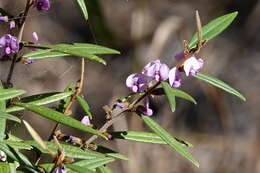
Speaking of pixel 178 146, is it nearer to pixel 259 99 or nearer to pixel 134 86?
pixel 134 86

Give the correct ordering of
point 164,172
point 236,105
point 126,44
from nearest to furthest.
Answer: point 164,172 < point 236,105 < point 126,44

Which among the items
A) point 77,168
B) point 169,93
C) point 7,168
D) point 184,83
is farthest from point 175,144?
point 184,83

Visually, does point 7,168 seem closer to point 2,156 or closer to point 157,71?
point 2,156

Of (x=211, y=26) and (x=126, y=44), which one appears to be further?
(x=126, y=44)

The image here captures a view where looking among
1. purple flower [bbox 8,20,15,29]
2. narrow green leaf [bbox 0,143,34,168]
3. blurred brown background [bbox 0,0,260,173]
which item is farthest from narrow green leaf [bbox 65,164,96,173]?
blurred brown background [bbox 0,0,260,173]

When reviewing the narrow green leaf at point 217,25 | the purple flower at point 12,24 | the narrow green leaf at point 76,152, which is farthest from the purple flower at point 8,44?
the narrow green leaf at point 217,25

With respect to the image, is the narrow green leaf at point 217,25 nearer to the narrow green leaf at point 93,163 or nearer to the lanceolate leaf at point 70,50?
the lanceolate leaf at point 70,50

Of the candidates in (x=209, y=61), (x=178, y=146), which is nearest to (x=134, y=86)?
(x=178, y=146)
